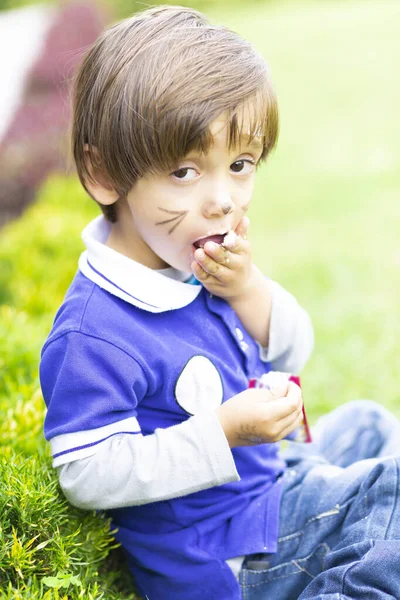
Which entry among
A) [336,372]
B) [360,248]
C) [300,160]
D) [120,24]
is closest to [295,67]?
[300,160]

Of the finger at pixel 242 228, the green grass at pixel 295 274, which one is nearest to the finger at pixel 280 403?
the finger at pixel 242 228

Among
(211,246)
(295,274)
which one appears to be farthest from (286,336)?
(295,274)

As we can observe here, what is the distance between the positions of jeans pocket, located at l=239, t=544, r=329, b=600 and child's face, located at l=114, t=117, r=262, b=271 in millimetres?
805

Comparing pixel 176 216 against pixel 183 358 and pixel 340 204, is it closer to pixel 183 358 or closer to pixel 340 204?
pixel 183 358

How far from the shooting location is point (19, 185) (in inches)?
261

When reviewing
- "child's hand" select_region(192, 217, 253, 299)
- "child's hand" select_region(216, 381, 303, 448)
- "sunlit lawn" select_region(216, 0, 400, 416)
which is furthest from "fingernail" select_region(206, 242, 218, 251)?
"sunlit lawn" select_region(216, 0, 400, 416)

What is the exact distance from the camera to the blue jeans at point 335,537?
6.03 ft

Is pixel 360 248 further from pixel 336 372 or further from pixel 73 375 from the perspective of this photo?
pixel 73 375

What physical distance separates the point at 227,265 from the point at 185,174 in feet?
0.90

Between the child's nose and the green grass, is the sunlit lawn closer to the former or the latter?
the green grass

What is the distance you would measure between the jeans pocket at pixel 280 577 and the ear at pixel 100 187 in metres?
1.01

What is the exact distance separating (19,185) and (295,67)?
817cm

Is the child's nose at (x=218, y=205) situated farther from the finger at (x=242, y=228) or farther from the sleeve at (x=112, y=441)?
the sleeve at (x=112, y=441)

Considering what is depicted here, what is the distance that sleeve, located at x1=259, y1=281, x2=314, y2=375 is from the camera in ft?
7.52
